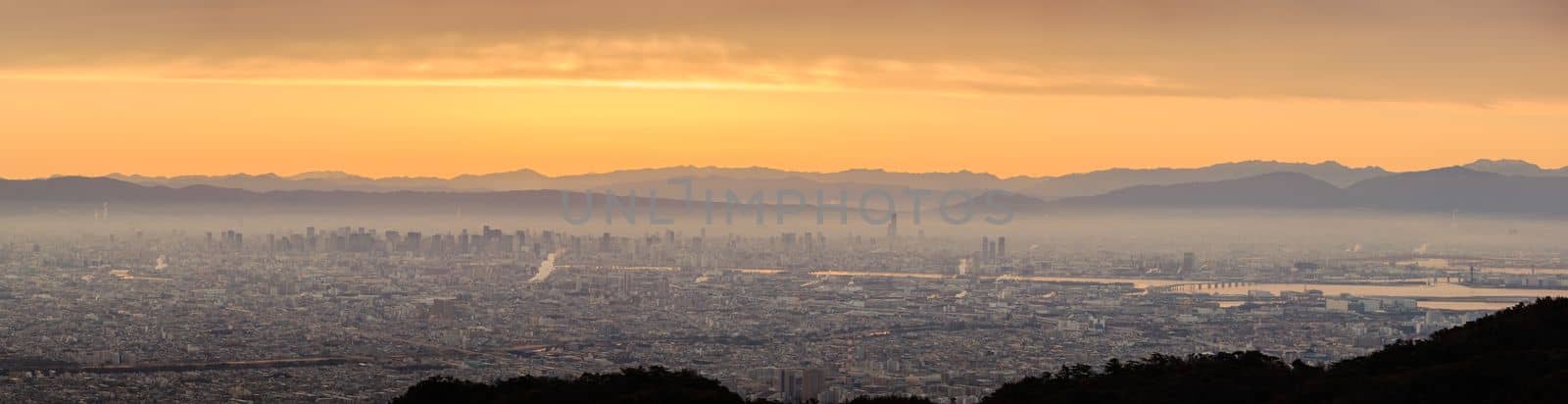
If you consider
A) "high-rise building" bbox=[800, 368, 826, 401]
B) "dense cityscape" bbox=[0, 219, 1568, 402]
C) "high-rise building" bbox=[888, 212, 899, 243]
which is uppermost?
"high-rise building" bbox=[888, 212, 899, 243]

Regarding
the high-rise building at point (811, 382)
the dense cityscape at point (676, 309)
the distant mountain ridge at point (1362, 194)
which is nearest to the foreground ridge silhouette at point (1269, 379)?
the dense cityscape at point (676, 309)

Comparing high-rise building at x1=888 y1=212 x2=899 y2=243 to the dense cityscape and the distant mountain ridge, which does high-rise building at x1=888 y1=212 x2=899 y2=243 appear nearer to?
the distant mountain ridge

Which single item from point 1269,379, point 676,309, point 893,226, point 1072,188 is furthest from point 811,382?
point 1072,188

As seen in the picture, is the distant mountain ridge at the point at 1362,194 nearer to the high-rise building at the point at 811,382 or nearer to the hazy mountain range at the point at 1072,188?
the hazy mountain range at the point at 1072,188

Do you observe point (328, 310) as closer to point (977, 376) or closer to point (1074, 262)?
point (977, 376)

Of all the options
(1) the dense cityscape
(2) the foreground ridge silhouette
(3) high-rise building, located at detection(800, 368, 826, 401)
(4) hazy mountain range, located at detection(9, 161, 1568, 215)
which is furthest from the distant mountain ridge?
(2) the foreground ridge silhouette

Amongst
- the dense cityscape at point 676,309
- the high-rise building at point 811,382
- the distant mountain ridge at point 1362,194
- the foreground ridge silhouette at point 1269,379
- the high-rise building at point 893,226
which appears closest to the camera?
the foreground ridge silhouette at point 1269,379
